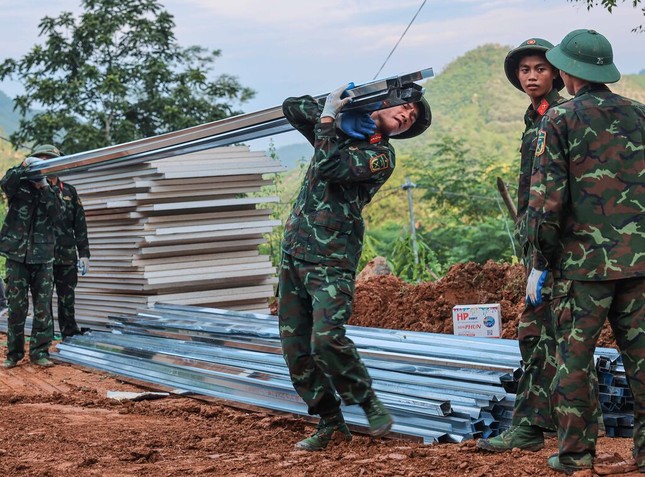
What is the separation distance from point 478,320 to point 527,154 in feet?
11.6

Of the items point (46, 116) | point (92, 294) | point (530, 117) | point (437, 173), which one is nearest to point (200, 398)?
point (530, 117)

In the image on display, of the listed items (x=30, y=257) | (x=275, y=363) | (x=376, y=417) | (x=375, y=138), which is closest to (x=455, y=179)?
(x=30, y=257)

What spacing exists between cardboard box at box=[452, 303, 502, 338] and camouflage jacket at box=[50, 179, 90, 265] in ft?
15.1

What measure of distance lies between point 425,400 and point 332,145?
Result: 166cm

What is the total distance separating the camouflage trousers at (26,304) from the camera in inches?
394

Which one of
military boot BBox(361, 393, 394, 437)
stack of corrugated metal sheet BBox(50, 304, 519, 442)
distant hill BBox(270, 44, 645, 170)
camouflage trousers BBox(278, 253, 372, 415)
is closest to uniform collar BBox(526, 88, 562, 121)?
camouflage trousers BBox(278, 253, 372, 415)

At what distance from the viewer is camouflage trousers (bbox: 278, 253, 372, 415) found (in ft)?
17.4

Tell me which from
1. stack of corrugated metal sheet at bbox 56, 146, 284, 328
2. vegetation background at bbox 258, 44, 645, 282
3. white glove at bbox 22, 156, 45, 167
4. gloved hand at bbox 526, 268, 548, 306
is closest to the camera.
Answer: gloved hand at bbox 526, 268, 548, 306

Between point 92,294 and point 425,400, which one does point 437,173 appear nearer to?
point 92,294

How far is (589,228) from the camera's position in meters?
4.48

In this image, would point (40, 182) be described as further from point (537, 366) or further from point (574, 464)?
point (574, 464)

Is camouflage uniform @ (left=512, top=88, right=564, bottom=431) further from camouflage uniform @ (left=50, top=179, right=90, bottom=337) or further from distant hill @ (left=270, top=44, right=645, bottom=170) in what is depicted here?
distant hill @ (left=270, top=44, right=645, bottom=170)

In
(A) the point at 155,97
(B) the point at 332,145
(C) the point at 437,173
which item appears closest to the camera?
(B) the point at 332,145

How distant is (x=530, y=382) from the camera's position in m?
5.18
